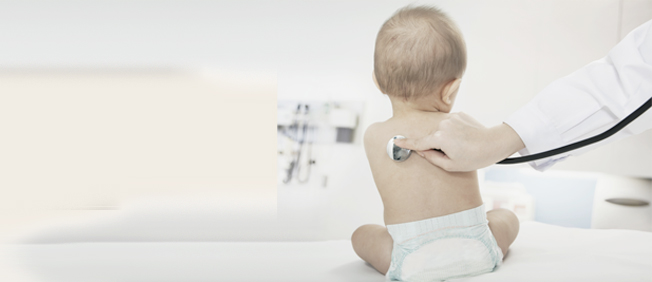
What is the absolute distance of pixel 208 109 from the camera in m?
1.21

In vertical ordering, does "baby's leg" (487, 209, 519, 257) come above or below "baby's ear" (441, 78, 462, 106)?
below

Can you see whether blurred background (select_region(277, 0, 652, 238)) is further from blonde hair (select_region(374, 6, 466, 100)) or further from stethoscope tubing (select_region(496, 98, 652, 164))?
stethoscope tubing (select_region(496, 98, 652, 164))

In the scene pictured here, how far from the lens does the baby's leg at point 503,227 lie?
748 mm

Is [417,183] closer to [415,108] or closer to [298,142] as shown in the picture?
[415,108]

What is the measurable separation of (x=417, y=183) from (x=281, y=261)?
31cm

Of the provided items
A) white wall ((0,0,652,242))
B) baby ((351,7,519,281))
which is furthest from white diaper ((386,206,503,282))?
white wall ((0,0,652,242))

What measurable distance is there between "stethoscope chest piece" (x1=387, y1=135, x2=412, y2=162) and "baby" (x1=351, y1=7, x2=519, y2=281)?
0.05 ft

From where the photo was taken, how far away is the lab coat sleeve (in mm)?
547

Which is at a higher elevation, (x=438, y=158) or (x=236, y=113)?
(x=236, y=113)

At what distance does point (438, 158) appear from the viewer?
630 millimetres

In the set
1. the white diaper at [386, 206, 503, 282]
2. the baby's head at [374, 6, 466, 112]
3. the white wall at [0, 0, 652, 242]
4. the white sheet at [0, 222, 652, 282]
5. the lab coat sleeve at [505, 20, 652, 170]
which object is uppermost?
the white wall at [0, 0, 652, 242]

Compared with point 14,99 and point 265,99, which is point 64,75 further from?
point 265,99

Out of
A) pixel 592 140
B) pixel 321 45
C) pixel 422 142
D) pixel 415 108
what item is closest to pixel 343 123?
pixel 321 45

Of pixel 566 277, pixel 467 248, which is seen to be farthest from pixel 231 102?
pixel 566 277
